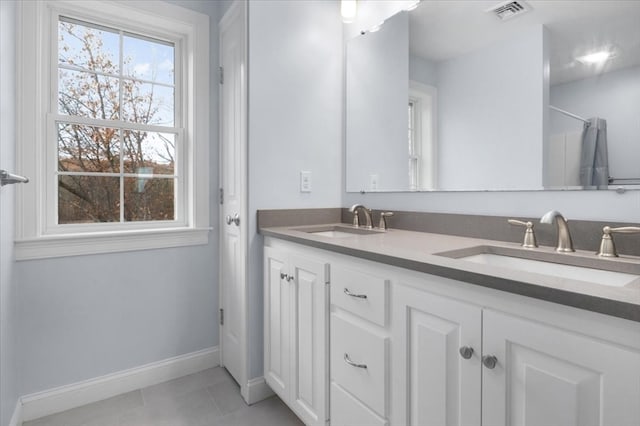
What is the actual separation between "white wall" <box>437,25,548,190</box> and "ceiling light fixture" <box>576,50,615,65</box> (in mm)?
126

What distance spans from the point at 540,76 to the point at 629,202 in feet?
1.74

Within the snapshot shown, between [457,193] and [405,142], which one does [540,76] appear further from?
[405,142]

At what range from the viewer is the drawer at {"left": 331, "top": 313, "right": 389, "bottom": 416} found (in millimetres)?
1100

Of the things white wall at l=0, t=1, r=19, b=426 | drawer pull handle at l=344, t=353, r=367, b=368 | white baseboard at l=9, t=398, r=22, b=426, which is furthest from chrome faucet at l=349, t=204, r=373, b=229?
white baseboard at l=9, t=398, r=22, b=426

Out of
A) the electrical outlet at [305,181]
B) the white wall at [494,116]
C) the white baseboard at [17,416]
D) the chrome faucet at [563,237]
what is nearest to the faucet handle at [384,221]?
the white wall at [494,116]

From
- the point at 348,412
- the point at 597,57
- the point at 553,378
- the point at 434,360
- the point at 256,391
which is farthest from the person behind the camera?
the point at 256,391

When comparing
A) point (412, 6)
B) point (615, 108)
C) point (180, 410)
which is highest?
point (412, 6)

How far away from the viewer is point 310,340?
144 centimetres

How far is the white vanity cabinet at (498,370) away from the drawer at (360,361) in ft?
0.18

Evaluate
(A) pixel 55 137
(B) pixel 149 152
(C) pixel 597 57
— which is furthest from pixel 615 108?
(A) pixel 55 137

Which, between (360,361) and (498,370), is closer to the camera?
(498,370)

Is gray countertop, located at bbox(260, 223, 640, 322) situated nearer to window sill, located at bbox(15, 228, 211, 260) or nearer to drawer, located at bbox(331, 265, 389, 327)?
drawer, located at bbox(331, 265, 389, 327)

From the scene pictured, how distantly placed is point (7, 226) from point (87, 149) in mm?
581

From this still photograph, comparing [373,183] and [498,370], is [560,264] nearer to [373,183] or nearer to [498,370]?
[498,370]
